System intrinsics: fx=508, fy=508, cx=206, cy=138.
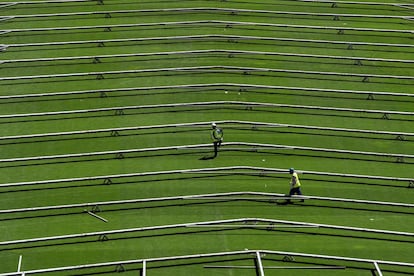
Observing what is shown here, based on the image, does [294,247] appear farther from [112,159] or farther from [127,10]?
[127,10]

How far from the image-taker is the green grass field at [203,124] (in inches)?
795

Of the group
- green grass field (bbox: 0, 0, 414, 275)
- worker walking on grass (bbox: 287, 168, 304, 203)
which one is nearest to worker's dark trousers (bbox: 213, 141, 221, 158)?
green grass field (bbox: 0, 0, 414, 275)

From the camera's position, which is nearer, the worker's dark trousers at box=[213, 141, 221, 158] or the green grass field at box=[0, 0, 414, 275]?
the green grass field at box=[0, 0, 414, 275]

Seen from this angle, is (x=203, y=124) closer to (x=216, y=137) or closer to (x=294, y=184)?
(x=216, y=137)

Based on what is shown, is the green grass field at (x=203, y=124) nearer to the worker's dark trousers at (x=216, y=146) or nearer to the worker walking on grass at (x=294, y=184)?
the worker's dark trousers at (x=216, y=146)

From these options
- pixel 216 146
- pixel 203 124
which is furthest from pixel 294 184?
pixel 203 124

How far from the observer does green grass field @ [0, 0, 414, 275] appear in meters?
20.2

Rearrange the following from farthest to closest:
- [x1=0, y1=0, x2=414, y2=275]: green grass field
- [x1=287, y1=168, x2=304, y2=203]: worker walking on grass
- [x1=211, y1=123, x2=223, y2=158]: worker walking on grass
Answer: [x1=211, y1=123, x2=223, y2=158]: worker walking on grass → [x1=287, y1=168, x2=304, y2=203]: worker walking on grass → [x1=0, y1=0, x2=414, y2=275]: green grass field

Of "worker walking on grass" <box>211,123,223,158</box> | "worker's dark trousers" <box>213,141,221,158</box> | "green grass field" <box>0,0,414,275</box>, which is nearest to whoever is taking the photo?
"green grass field" <box>0,0,414,275</box>

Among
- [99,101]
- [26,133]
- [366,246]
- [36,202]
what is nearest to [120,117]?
[99,101]

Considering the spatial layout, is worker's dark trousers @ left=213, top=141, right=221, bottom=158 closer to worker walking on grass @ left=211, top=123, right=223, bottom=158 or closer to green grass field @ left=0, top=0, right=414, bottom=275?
worker walking on grass @ left=211, top=123, right=223, bottom=158

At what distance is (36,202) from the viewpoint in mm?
21734

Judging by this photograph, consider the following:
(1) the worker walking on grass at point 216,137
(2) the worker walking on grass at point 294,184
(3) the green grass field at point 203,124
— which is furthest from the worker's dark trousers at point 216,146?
(2) the worker walking on grass at point 294,184

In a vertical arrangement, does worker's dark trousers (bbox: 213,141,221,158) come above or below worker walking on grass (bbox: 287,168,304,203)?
above
